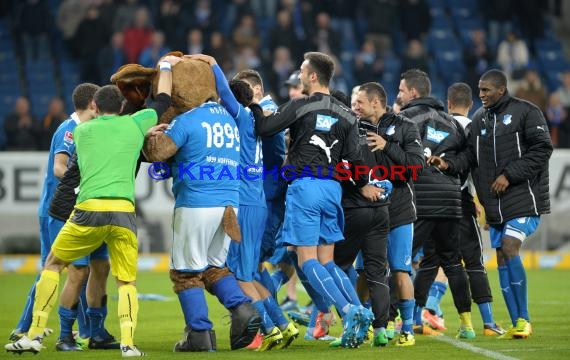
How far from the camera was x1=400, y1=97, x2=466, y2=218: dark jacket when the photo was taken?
1042cm

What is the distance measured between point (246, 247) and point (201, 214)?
0.63 m

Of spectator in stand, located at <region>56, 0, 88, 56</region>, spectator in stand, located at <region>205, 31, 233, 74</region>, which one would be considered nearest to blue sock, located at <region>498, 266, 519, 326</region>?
spectator in stand, located at <region>205, 31, 233, 74</region>

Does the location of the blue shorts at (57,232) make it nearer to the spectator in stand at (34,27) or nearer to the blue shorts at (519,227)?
the blue shorts at (519,227)

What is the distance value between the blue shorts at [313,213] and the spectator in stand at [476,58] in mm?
13537

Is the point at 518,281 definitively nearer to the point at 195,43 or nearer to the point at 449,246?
the point at 449,246

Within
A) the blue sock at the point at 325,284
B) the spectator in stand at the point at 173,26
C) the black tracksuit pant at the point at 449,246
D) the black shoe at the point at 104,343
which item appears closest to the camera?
the blue sock at the point at 325,284

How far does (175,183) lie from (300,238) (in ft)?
3.68

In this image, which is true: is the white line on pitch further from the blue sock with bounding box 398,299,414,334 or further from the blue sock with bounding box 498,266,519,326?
the blue sock with bounding box 498,266,519,326

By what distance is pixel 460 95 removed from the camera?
1094cm

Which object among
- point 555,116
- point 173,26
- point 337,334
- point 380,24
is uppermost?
point 380,24

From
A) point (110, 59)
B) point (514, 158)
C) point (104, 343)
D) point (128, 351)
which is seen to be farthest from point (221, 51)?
point (128, 351)

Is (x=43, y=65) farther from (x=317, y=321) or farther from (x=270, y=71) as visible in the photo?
(x=317, y=321)

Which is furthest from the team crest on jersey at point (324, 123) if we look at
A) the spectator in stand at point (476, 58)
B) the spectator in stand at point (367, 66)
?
the spectator in stand at point (476, 58)

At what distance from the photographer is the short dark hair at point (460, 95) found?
10930mm
